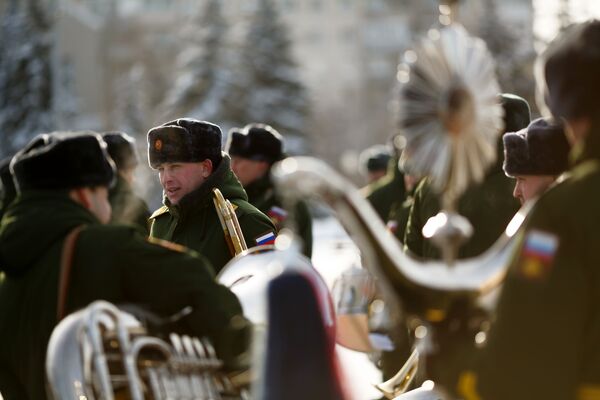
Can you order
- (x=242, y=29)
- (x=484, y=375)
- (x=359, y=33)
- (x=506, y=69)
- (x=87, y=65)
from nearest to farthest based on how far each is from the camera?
(x=484, y=375) < (x=506, y=69) < (x=242, y=29) < (x=87, y=65) < (x=359, y=33)

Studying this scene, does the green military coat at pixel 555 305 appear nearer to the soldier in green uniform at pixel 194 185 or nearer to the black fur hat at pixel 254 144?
the soldier in green uniform at pixel 194 185

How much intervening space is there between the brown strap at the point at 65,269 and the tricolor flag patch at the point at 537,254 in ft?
5.53

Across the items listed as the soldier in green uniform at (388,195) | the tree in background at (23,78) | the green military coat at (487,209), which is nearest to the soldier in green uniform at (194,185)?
the green military coat at (487,209)

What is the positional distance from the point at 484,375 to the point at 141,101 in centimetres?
6043

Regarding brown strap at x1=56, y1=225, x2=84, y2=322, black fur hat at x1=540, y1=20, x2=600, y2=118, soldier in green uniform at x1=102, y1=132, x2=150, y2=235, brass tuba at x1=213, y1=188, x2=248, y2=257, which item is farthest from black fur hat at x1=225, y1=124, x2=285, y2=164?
black fur hat at x1=540, y1=20, x2=600, y2=118

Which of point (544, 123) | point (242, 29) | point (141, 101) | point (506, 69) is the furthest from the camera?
point (141, 101)

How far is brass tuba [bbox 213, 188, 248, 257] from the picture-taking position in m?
6.52

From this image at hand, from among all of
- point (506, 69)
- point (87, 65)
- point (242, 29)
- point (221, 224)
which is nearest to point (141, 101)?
point (242, 29)

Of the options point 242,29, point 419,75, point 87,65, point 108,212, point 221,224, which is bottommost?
point 87,65

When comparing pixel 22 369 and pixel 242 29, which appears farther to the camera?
pixel 242 29

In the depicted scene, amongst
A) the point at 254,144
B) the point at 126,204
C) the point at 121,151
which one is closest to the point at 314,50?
the point at 254,144

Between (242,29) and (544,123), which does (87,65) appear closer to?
(242,29)

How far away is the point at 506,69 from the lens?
4900cm

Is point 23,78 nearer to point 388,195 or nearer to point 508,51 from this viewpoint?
point 508,51
